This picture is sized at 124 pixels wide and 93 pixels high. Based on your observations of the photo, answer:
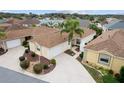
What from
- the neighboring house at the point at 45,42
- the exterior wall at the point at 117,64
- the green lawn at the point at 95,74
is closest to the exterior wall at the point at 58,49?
the neighboring house at the point at 45,42

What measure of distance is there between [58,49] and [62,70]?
537 centimetres

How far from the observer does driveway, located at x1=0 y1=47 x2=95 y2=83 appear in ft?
49.4

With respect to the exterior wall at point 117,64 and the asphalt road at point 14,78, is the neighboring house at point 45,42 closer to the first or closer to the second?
the asphalt road at point 14,78

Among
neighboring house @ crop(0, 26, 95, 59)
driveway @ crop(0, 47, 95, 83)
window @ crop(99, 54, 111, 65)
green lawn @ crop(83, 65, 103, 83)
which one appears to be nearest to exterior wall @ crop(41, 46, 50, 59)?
neighboring house @ crop(0, 26, 95, 59)

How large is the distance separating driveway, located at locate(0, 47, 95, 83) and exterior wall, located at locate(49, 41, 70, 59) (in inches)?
29.1

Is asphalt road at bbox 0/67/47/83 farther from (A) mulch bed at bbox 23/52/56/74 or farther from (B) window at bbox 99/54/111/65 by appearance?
(B) window at bbox 99/54/111/65

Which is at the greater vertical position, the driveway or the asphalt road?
the driveway

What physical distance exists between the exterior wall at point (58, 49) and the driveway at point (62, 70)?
74cm

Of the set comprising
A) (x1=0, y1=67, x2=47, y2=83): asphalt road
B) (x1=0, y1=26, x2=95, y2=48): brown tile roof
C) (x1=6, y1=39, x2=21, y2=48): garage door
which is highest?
(x1=0, y1=26, x2=95, y2=48): brown tile roof

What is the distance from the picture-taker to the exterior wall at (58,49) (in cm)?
2018

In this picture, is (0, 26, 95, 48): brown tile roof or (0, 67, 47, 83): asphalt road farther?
(0, 26, 95, 48): brown tile roof

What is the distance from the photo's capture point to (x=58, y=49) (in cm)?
2156
